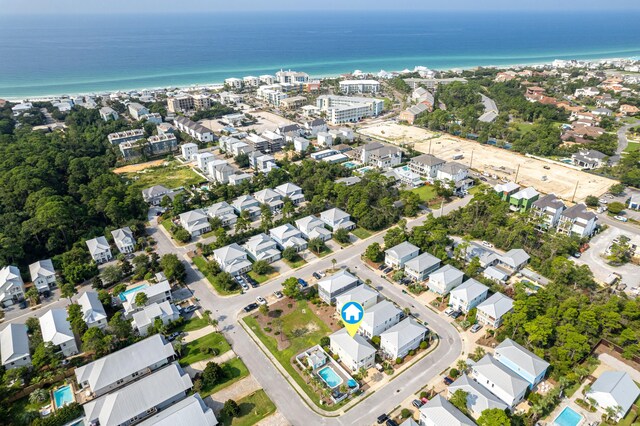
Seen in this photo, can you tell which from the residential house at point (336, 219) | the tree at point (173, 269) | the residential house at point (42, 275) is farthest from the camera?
the residential house at point (336, 219)

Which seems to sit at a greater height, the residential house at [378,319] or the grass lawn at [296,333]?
the residential house at [378,319]

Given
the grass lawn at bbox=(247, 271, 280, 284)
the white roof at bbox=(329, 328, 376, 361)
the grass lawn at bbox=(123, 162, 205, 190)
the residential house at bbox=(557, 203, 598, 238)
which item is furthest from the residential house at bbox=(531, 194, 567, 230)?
the grass lawn at bbox=(123, 162, 205, 190)

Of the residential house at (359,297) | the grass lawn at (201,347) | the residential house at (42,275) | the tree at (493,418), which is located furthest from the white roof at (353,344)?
the residential house at (42,275)

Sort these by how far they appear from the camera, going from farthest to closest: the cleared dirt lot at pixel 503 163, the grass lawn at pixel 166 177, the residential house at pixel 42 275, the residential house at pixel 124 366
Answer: the grass lawn at pixel 166 177 < the cleared dirt lot at pixel 503 163 < the residential house at pixel 42 275 < the residential house at pixel 124 366

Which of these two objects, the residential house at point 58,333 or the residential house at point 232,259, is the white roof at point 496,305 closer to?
the residential house at point 232,259

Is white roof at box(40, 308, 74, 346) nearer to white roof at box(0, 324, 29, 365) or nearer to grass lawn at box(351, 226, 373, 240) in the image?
white roof at box(0, 324, 29, 365)

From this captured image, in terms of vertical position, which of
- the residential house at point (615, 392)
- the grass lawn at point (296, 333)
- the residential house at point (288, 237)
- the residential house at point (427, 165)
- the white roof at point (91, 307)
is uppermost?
the residential house at point (427, 165)
